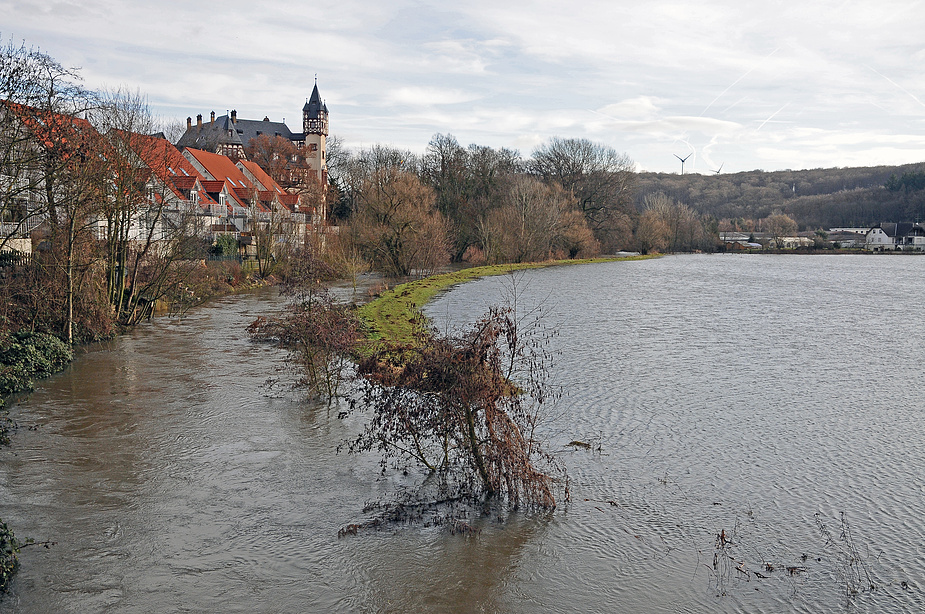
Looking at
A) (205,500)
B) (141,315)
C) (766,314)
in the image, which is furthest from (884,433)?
(141,315)

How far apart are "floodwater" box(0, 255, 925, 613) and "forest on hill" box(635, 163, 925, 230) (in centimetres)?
11675

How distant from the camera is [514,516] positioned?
30.7 feet

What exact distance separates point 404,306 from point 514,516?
20.2m

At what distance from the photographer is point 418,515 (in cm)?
930

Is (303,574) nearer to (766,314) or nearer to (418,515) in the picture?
(418,515)

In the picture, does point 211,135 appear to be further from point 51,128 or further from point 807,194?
point 807,194

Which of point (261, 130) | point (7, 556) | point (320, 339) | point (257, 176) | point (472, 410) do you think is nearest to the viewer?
point (7, 556)

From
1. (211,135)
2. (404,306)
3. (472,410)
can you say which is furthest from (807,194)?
(472,410)

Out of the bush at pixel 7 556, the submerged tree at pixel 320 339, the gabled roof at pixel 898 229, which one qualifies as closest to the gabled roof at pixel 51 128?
the submerged tree at pixel 320 339

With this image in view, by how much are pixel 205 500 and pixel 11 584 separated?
8.56 ft

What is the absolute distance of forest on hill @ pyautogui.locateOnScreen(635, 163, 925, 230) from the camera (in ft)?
457

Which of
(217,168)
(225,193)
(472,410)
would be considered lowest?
(472,410)

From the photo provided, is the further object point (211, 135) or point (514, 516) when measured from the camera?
point (211, 135)

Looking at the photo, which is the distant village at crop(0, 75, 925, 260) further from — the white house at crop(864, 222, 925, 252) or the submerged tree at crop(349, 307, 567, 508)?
the submerged tree at crop(349, 307, 567, 508)
